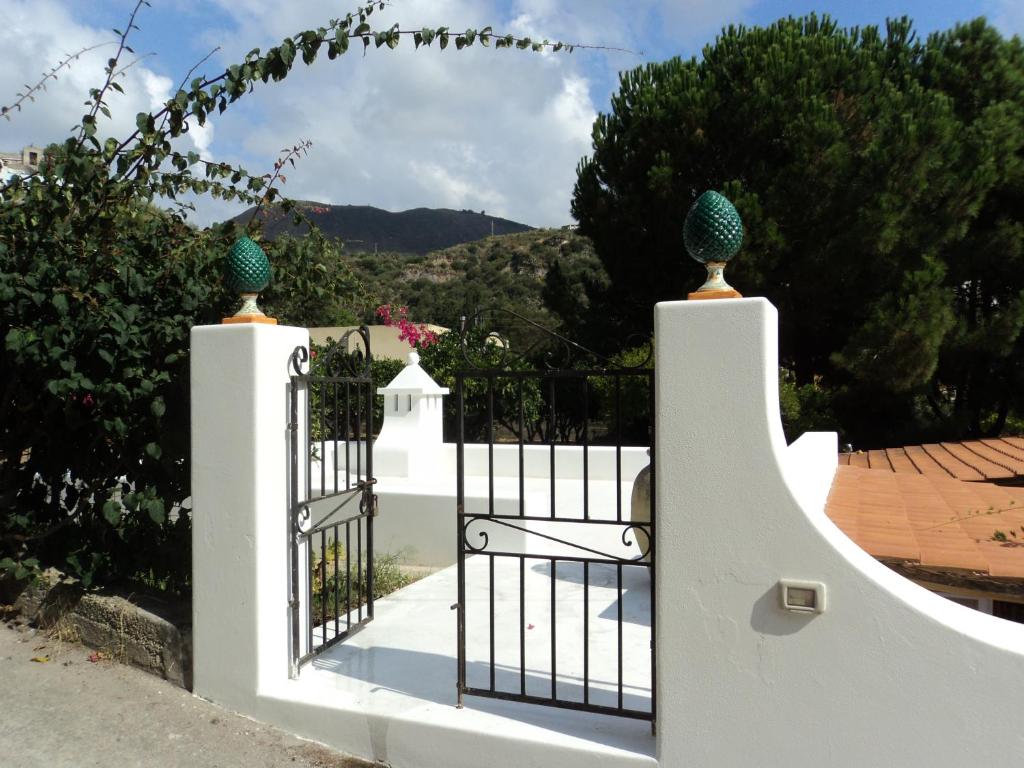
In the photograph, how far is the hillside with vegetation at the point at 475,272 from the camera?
119 feet

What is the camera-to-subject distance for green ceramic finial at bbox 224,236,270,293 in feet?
11.8

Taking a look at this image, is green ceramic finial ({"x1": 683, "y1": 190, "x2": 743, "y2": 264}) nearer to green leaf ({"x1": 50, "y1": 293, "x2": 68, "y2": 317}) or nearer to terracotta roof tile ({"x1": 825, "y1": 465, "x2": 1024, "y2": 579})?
terracotta roof tile ({"x1": 825, "y1": 465, "x2": 1024, "y2": 579})

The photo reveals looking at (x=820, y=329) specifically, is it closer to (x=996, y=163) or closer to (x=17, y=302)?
(x=996, y=163)

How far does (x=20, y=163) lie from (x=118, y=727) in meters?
5.55

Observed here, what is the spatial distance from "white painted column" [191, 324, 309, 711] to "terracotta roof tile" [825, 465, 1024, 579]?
9.23 feet

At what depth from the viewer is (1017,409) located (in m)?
13.6

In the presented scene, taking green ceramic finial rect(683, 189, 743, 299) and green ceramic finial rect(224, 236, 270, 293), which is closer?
green ceramic finial rect(683, 189, 743, 299)

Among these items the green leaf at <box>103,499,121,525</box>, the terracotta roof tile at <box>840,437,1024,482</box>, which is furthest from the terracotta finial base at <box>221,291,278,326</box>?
the terracotta roof tile at <box>840,437,1024,482</box>

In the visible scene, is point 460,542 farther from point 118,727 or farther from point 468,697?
point 118,727

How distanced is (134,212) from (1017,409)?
14662 mm

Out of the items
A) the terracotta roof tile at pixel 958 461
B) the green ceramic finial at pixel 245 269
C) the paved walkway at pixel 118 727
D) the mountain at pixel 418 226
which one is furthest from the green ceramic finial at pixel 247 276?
the mountain at pixel 418 226

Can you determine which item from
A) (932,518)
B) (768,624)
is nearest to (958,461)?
(932,518)

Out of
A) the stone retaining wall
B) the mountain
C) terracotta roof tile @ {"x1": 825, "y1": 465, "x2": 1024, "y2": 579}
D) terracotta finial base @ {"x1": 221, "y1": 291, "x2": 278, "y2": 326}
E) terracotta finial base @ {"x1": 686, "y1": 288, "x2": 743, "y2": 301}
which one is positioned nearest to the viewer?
terracotta finial base @ {"x1": 686, "y1": 288, "x2": 743, "y2": 301}

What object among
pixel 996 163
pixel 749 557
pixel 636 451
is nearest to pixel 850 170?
pixel 996 163
